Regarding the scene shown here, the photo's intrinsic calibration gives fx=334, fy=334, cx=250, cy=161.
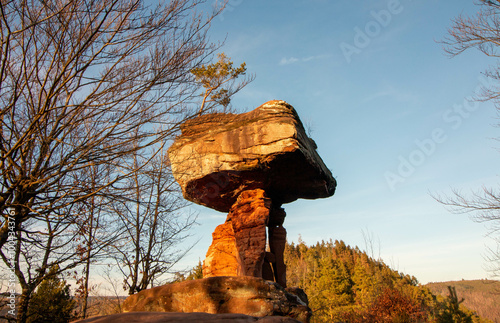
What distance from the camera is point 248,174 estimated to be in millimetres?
9445

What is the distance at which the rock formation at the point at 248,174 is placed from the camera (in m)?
8.97

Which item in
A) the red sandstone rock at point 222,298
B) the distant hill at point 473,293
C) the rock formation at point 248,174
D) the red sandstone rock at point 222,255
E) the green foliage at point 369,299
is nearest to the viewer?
the red sandstone rock at point 222,298

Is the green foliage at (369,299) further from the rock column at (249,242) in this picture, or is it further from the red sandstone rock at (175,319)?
the red sandstone rock at (175,319)

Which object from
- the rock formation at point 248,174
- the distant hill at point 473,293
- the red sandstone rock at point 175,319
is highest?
the rock formation at point 248,174

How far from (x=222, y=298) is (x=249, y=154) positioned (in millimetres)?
4951

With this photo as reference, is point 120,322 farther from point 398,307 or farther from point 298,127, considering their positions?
point 398,307

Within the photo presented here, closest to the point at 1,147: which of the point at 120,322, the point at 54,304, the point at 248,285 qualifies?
the point at 120,322

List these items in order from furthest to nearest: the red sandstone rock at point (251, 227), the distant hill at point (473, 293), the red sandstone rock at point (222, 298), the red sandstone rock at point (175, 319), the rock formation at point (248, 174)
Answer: the distant hill at point (473, 293), the red sandstone rock at point (251, 227), the rock formation at point (248, 174), the red sandstone rock at point (222, 298), the red sandstone rock at point (175, 319)

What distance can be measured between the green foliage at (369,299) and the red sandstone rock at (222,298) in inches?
313

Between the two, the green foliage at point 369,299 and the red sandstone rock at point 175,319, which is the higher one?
the red sandstone rock at point 175,319

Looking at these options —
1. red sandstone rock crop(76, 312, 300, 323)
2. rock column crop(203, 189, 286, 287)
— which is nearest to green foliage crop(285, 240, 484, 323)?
rock column crop(203, 189, 286, 287)

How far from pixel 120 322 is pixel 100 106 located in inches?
106

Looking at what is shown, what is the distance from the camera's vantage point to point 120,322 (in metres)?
1.98

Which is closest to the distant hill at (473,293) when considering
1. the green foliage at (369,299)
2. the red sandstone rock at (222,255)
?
the green foliage at (369,299)
